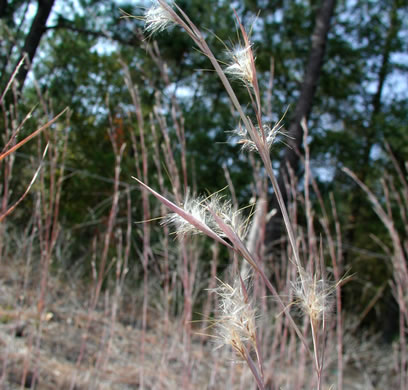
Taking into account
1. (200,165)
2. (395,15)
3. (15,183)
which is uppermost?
(395,15)

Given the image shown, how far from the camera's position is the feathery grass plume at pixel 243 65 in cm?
39

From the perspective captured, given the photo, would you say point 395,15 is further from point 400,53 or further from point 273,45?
point 273,45

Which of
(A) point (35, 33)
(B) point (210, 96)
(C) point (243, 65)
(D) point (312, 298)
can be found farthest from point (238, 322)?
(B) point (210, 96)

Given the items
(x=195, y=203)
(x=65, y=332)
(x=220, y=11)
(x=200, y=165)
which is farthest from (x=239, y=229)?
(x=220, y=11)

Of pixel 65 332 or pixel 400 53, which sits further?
pixel 400 53

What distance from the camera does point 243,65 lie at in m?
0.39

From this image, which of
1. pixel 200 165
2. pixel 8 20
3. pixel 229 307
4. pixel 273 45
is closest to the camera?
pixel 229 307

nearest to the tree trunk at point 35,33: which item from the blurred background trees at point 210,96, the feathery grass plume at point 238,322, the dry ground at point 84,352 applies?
the blurred background trees at point 210,96

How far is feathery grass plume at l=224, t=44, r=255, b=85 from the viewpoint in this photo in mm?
385

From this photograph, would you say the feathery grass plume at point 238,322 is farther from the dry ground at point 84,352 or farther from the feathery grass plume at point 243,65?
the dry ground at point 84,352

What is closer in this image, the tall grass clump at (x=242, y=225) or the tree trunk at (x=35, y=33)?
the tall grass clump at (x=242, y=225)

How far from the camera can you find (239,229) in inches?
16.3

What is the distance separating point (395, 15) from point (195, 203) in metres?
8.76

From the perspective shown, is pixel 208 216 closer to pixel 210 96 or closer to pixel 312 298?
pixel 312 298
